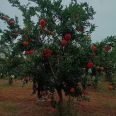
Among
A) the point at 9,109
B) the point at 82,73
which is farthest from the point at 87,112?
the point at 82,73

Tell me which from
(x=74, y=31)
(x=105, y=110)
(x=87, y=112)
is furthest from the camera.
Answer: (x=105, y=110)

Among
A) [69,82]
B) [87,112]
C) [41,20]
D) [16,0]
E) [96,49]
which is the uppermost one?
[16,0]

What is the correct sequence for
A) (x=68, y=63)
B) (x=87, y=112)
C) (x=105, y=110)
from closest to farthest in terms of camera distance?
(x=68, y=63), (x=87, y=112), (x=105, y=110)

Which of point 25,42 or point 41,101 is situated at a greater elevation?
point 25,42

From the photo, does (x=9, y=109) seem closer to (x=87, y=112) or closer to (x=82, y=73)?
(x=87, y=112)

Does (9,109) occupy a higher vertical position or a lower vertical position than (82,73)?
lower

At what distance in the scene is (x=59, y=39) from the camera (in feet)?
42.1

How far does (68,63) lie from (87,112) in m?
5.06

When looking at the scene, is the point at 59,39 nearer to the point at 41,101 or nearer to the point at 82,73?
the point at 82,73

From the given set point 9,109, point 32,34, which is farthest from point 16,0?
point 9,109

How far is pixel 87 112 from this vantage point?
1666cm

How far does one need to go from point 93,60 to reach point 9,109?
5.76 meters

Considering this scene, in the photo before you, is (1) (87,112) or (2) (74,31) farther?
(1) (87,112)

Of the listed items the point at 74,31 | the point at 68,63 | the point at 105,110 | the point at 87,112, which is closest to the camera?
the point at 68,63
